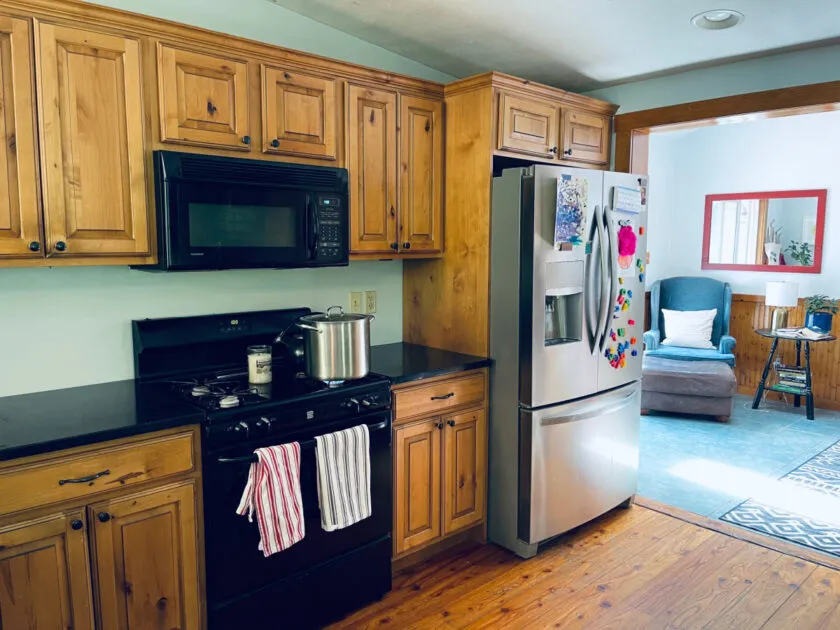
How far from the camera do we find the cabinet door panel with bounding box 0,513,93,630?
1619 millimetres

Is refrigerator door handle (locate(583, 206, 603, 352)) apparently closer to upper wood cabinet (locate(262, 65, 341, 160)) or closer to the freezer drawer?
the freezer drawer

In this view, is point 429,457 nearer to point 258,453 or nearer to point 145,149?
point 258,453

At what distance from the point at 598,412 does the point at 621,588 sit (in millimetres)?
Answer: 782

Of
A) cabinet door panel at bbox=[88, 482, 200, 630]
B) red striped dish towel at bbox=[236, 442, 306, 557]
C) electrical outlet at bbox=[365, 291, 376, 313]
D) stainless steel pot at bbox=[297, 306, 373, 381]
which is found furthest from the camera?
electrical outlet at bbox=[365, 291, 376, 313]

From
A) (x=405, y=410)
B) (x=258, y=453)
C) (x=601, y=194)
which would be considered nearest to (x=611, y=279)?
(x=601, y=194)

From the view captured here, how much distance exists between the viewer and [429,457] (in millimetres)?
2650

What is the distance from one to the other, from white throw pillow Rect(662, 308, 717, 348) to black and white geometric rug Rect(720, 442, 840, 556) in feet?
6.04

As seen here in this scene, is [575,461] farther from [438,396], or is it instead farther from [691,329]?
[691,329]

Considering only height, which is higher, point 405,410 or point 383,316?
point 383,316

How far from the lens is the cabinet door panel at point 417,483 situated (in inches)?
100

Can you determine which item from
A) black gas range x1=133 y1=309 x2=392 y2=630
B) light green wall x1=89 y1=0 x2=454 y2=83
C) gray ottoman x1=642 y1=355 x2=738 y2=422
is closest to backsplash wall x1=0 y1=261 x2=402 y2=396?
black gas range x1=133 y1=309 x2=392 y2=630

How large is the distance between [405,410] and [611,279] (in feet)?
3.91

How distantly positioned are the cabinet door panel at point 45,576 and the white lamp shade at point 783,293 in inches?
211

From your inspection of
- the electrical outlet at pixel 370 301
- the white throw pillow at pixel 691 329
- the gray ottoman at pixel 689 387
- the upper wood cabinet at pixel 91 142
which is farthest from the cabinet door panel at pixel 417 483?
the white throw pillow at pixel 691 329
